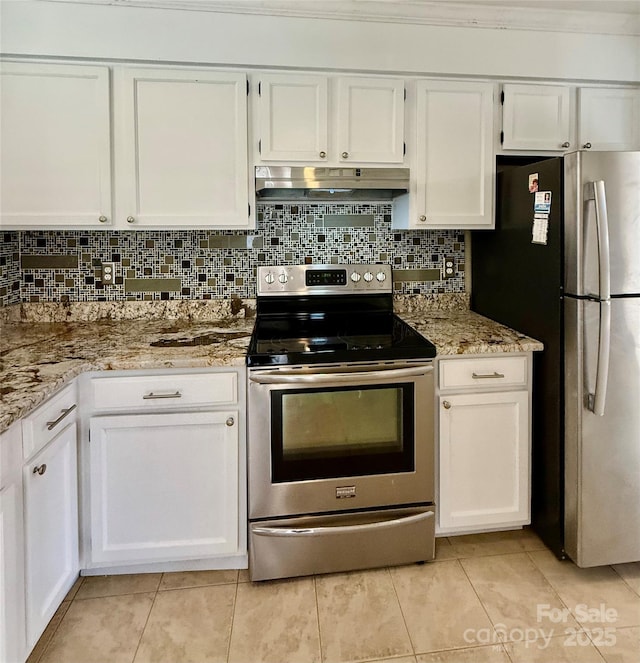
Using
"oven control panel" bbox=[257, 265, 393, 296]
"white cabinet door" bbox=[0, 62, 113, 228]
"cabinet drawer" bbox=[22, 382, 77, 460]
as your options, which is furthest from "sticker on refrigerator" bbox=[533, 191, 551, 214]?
"cabinet drawer" bbox=[22, 382, 77, 460]

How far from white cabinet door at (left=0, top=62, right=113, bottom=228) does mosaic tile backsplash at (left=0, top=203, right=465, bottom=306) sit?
1.08 feet

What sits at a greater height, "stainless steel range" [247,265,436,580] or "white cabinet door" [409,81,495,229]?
"white cabinet door" [409,81,495,229]

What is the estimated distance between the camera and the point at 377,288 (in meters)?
2.54

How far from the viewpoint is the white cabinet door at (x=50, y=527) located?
55.3 inches

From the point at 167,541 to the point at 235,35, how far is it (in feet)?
6.66

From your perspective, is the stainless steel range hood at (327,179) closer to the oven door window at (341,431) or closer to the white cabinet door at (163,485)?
the oven door window at (341,431)

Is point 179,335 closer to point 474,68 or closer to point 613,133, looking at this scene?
point 474,68

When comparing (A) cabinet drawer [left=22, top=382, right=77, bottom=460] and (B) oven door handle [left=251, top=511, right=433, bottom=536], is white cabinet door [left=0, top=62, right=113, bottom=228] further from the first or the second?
(B) oven door handle [left=251, top=511, right=433, bottom=536]

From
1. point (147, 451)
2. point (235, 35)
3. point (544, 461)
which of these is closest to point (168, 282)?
point (147, 451)

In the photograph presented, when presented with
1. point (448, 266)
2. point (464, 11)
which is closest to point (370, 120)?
point (464, 11)

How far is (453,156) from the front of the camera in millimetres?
2236

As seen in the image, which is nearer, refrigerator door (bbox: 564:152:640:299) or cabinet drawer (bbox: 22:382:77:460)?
cabinet drawer (bbox: 22:382:77:460)

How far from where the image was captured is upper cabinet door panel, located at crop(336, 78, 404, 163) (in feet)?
7.03

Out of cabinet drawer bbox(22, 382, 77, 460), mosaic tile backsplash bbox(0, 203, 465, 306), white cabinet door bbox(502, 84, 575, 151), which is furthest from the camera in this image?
mosaic tile backsplash bbox(0, 203, 465, 306)
